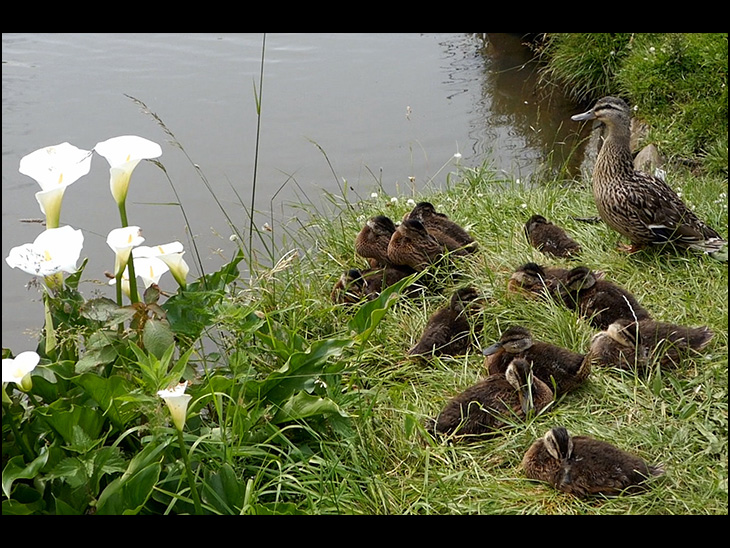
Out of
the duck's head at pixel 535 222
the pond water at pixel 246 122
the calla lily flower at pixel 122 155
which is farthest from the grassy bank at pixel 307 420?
the pond water at pixel 246 122

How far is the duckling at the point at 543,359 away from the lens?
333 centimetres

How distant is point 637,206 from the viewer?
4.36m

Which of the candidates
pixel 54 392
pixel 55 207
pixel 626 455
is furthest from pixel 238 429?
pixel 626 455

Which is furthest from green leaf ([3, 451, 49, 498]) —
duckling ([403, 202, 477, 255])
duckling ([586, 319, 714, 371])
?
duckling ([403, 202, 477, 255])

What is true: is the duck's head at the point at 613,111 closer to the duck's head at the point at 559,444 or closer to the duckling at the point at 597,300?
the duckling at the point at 597,300

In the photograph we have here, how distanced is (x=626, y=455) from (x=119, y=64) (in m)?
7.24

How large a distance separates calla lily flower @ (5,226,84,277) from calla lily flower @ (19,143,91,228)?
10cm

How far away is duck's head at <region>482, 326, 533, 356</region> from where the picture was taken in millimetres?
3395

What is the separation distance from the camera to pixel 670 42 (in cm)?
690

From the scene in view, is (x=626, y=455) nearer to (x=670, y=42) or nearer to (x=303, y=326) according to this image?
(x=303, y=326)

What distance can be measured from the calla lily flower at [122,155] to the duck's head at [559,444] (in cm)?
170

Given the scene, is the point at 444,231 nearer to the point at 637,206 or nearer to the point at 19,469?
the point at 637,206

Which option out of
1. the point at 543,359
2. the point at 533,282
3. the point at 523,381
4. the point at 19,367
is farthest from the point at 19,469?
the point at 533,282

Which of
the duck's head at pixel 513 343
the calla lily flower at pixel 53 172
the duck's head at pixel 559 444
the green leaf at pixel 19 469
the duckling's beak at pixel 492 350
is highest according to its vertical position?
the calla lily flower at pixel 53 172
